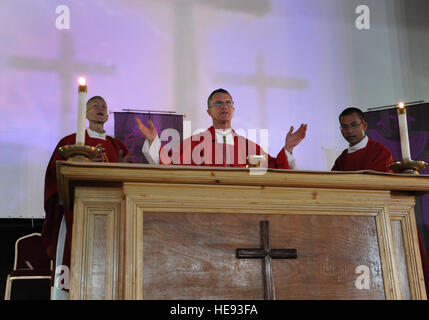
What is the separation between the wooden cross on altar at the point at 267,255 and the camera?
224 centimetres

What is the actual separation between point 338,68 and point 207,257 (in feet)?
15.9

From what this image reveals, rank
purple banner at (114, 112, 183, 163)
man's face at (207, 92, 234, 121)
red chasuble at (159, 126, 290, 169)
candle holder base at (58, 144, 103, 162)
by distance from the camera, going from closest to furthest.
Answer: candle holder base at (58, 144, 103, 162) < red chasuble at (159, 126, 290, 169) < man's face at (207, 92, 234, 121) < purple banner at (114, 112, 183, 163)

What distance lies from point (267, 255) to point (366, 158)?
2413 mm

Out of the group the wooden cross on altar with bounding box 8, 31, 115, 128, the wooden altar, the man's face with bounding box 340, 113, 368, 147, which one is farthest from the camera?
the wooden cross on altar with bounding box 8, 31, 115, 128

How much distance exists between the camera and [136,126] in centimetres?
581

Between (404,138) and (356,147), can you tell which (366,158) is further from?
(404,138)

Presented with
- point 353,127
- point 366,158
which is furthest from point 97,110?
point 366,158

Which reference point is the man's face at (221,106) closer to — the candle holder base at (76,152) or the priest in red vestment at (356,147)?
the priest in red vestment at (356,147)

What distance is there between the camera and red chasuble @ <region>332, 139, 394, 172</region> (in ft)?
14.3

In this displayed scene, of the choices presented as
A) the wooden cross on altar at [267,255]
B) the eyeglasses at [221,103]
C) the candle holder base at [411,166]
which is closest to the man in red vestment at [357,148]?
the eyeglasses at [221,103]

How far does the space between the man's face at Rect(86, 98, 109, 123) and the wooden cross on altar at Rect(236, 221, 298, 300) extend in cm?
277

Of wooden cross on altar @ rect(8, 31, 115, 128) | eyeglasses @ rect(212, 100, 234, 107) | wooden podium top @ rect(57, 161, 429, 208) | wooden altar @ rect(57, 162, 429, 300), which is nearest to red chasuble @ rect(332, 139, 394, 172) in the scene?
eyeglasses @ rect(212, 100, 234, 107)

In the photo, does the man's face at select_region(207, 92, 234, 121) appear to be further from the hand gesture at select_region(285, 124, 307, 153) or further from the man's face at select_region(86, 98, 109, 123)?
the man's face at select_region(86, 98, 109, 123)
